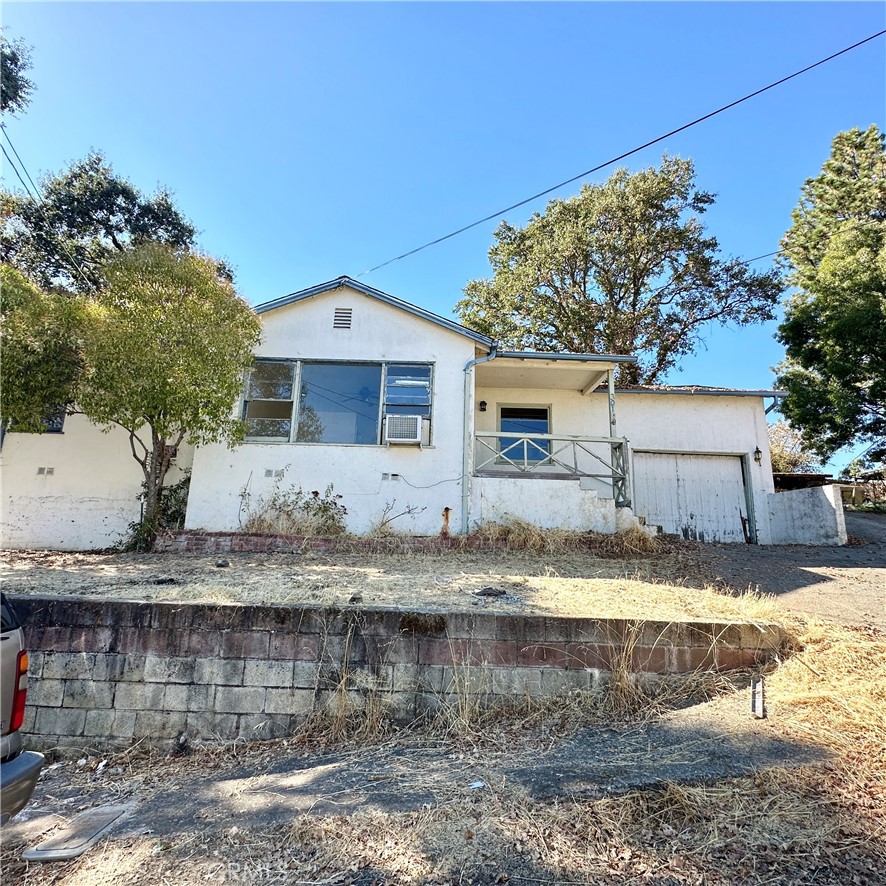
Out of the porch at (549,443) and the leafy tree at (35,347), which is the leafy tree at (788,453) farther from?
the leafy tree at (35,347)

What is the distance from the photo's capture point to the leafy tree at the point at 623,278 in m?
15.6

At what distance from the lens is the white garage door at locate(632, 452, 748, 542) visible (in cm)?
1045

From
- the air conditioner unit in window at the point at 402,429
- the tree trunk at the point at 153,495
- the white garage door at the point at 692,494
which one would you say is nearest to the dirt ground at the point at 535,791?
the tree trunk at the point at 153,495

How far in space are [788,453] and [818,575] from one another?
63.2 feet

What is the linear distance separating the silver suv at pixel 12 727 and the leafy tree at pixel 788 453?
23.3 meters

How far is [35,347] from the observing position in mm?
7223

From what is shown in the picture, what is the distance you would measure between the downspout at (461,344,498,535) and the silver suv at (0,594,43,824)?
6459mm

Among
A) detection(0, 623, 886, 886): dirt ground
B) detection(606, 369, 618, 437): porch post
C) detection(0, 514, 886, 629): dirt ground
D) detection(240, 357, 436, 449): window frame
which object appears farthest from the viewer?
detection(606, 369, 618, 437): porch post

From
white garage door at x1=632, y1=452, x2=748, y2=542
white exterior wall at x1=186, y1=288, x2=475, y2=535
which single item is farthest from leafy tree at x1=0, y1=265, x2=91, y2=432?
white garage door at x1=632, y1=452, x2=748, y2=542

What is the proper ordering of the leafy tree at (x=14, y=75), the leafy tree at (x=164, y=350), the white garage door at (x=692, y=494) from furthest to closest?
the leafy tree at (x=14, y=75) < the white garage door at (x=692, y=494) < the leafy tree at (x=164, y=350)

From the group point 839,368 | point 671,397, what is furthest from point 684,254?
point 671,397

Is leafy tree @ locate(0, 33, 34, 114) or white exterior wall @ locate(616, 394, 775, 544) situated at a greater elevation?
leafy tree @ locate(0, 33, 34, 114)

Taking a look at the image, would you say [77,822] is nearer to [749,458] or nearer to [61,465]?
[61,465]

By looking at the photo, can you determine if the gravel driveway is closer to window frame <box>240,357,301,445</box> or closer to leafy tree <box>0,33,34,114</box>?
window frame <box>240,357,301,445</box>
